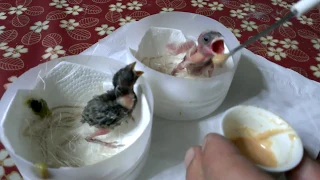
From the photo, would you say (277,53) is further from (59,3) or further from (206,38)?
(59,3)

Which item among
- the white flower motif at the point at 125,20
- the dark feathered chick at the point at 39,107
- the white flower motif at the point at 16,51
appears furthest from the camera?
the white flower motif at the point at 125,20

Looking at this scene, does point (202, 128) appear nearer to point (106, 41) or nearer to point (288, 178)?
point (288, 178)

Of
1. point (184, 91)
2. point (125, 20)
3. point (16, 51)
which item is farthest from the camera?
point (125, 20)

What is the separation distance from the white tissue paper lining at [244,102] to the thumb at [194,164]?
0.03 metres

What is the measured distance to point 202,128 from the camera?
0.60 meters

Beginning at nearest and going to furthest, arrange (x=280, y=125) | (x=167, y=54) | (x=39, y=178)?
(x=39, y=178)
(x=280, y=125)
(x=167, y=54)

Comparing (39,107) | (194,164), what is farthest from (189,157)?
(39,107)

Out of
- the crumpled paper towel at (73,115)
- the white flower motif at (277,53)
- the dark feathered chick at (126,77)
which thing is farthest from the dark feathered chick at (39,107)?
the white flower motif at (277,53)

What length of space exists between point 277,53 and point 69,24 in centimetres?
44

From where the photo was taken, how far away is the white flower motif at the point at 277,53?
0.75 meters

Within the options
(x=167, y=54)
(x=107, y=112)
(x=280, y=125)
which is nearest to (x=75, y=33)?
(x=167, y=54)

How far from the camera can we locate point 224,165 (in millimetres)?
446

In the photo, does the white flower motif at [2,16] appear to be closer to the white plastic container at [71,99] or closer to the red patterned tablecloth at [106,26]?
the red patterned tablecloth at [106,26]

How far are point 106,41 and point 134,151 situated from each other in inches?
Result: 12.4
